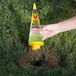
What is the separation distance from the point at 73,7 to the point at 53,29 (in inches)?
53.9

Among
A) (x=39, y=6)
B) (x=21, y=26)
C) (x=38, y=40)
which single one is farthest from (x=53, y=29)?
(x=39, y=6)

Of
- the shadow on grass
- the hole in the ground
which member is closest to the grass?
the shadow on grass

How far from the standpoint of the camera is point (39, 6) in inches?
166

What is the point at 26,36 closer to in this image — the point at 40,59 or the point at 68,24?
the point at 40,59

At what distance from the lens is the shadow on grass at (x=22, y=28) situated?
3.78 m

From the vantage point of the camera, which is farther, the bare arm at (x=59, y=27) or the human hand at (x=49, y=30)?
the human hand at (x=49, y=30)

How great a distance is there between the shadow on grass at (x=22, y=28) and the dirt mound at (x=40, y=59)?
28 cm

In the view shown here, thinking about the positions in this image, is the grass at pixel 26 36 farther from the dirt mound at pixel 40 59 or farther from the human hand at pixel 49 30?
the human hand at pixel 49 30

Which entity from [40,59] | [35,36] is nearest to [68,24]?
[35,36]

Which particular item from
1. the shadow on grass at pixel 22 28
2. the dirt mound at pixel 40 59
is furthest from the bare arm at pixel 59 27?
the shadow on grass at pixel 22 28

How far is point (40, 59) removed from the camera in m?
3.62

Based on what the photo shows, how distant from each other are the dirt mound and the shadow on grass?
284 millimetres

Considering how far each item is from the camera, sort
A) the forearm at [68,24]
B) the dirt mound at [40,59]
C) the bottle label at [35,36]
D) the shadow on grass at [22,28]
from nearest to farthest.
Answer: the forearm at [68,24]
the bottle label at [35,36]
the dirt mound at [40,59]
the shadow on grass at [22,28]

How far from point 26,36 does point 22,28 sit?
20 centimetres
